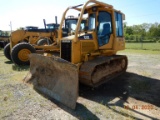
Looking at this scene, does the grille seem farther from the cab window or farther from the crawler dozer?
the cab window

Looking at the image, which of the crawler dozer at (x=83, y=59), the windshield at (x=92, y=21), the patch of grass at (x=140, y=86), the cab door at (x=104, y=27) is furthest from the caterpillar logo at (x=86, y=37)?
the patch of grass at (x=140, y=86)

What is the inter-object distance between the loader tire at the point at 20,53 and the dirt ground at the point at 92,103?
2.49 meters

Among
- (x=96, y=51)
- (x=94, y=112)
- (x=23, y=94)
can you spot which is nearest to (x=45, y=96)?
(x=23, y=94)

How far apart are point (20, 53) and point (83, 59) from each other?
4115 mm

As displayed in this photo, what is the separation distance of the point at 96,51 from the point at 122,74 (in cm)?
203

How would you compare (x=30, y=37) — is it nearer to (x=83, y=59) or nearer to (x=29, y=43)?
(x=29, y=43)

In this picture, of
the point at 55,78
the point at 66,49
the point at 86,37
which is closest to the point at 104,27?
the point at 86,37

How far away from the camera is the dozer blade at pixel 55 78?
4.59 meters

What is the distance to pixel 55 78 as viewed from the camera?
5.32 m

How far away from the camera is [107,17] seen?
6.90m

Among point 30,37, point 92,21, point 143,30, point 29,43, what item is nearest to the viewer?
point 92,21

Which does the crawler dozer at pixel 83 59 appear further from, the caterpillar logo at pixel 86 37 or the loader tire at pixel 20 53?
the loader tire at pixel 20 53

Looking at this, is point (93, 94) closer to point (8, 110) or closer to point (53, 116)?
point (53, 116)

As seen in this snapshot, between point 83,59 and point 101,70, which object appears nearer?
point 83,59
